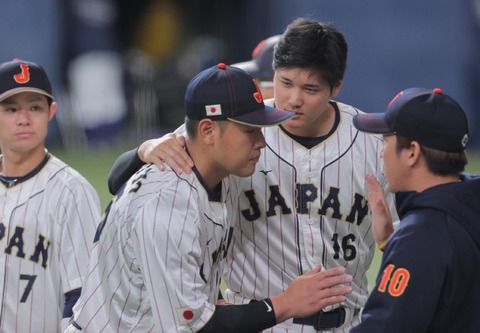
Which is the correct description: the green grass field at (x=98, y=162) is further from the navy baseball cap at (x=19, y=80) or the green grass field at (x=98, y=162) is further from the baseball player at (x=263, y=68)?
the navy baseball cap at (x=19, y=80)

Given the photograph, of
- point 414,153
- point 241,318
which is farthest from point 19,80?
point 414,153

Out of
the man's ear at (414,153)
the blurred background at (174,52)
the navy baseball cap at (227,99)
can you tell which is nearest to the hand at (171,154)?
the navy baseball cap at (227,99)

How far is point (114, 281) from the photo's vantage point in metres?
4.65

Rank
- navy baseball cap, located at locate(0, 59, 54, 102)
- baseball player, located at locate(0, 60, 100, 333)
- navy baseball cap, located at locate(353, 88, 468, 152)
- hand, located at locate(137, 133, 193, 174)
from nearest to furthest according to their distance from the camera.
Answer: navy baseball cap, located at locate(353, 88, 468, 152) → hand, located at locate(137, 133, 193, 174) → baseball player, located at locate(0, 60, 100, 333) → navy baseball cap, located at locate(0, 59, 54, 102)

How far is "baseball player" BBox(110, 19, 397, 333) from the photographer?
5.38 metres

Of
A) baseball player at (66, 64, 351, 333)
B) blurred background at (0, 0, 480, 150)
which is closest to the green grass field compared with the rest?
blurred background at (0, 0, 480, 150)

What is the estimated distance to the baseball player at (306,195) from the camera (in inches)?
212

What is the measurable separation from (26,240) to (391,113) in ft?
6.81

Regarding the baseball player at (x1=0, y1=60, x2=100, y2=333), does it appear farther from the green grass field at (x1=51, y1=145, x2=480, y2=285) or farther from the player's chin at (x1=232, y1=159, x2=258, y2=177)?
the green grass field at (x1=51, y1=145, x2=480, y2=285)

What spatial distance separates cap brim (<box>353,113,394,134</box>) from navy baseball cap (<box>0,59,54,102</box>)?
1780 mm

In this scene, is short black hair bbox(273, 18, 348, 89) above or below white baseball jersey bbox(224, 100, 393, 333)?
above

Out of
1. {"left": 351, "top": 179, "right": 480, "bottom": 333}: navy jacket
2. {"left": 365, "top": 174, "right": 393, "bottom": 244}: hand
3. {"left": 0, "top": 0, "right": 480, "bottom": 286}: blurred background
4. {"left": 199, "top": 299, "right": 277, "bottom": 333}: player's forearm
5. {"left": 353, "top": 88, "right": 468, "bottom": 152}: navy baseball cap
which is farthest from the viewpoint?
{"left": 0, "top": 0, "right": 480, "bottom": 286}: blurred background

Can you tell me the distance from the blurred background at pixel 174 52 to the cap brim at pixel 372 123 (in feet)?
26.2

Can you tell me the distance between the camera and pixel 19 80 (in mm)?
5758
